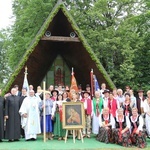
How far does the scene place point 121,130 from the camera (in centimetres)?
854

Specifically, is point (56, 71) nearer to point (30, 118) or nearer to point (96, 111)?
point (96, 111)

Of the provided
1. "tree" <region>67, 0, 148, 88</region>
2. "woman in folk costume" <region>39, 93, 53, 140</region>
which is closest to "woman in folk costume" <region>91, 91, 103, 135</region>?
"woman in folk costume" <region>39, 93, 53, 140</region>

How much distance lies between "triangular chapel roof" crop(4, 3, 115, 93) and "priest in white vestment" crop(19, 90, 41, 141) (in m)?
3.18

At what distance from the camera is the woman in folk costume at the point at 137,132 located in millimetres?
8359

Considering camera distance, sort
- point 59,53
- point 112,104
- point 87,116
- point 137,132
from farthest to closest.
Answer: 1. point 59,53
2. point 87,116
3. point 112,104
4. point 137,132

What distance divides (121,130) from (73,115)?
5.40ft

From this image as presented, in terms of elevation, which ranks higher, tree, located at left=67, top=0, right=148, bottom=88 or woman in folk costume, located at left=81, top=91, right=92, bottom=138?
tree, located at left=67, top=0, right=148, bottom=88

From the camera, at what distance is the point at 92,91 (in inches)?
484

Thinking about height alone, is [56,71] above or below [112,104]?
above

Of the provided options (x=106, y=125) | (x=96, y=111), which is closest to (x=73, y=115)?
(x=106, y=125)

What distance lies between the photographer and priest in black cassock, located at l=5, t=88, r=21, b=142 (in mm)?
9203

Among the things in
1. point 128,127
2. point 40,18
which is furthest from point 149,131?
point 40,18

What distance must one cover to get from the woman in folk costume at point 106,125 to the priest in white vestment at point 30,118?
82.7 inches

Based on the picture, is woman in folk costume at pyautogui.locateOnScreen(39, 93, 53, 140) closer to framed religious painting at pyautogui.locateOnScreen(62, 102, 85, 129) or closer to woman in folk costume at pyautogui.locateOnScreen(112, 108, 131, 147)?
framed religious painting at pyautogui.locateOnScreen(62, 102, 85, 129)
